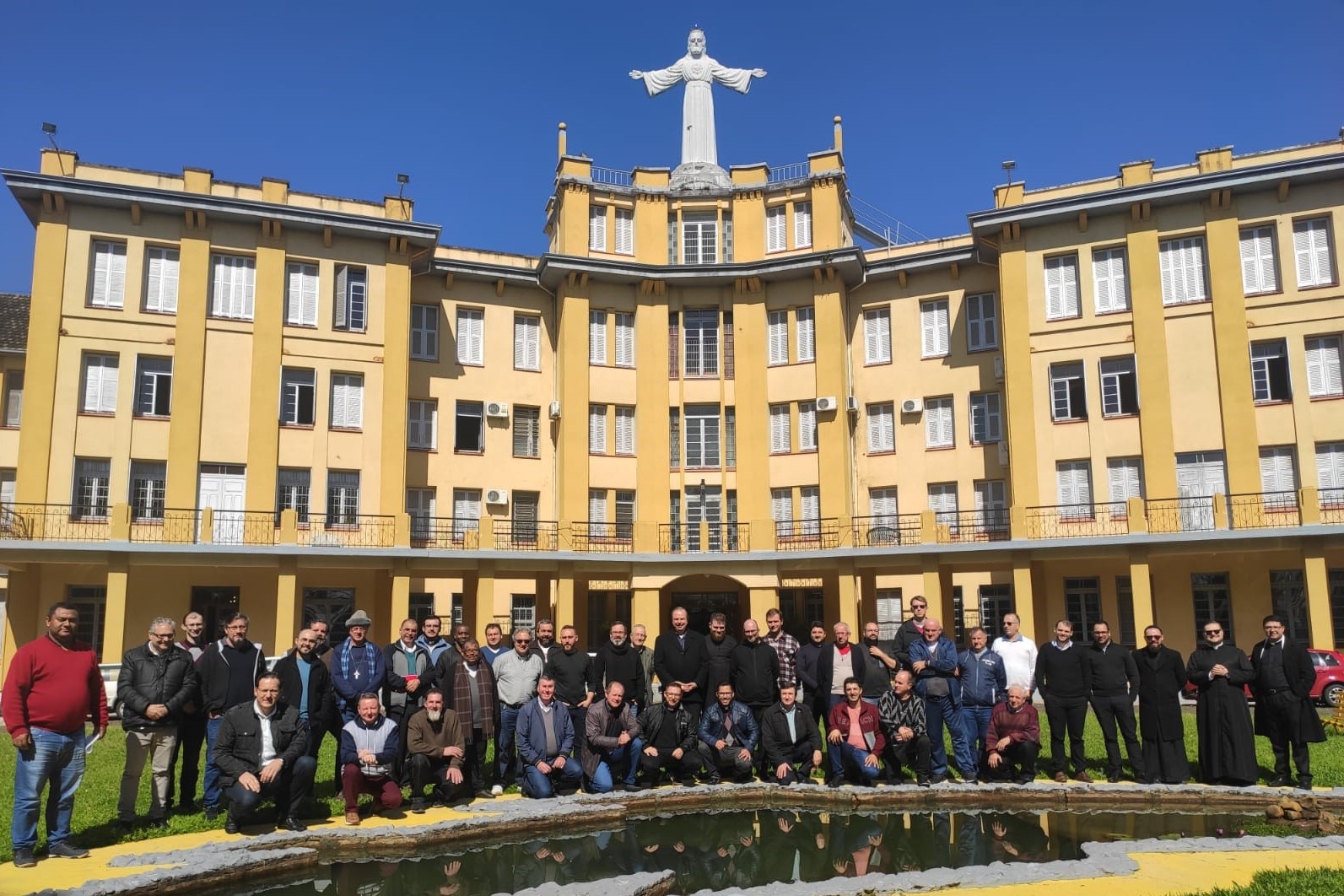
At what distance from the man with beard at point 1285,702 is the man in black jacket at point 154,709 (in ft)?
37.8

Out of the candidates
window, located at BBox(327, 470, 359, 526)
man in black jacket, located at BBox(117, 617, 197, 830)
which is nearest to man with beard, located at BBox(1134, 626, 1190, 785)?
man in black jacket, located at BBox(117, 617, 197, 830)

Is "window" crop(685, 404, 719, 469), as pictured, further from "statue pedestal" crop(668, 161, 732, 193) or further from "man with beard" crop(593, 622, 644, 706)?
"man with beard" crop(593, 622, 644, 706)

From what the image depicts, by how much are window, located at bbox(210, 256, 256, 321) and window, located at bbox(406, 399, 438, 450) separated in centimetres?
514

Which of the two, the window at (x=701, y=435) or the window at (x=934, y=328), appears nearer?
the window at (x=934, y=328)

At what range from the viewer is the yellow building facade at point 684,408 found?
2552cm

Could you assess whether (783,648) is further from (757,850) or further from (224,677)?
(224,677)

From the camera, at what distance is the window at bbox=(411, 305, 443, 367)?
30.4 meters

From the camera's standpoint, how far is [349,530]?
2748cm

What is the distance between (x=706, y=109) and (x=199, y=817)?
29.9 meters

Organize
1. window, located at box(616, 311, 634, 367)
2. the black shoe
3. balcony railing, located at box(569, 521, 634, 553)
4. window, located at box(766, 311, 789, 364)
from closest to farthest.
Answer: the black shoe
balcony railing, located at box(569, 521, 634, 553)
window, located at box(766, 311, 789, 364)
window, located at box(616, 311, 634, 367)

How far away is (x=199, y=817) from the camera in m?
10.3

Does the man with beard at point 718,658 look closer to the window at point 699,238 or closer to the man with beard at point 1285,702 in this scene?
the man with beard at point 1285,702

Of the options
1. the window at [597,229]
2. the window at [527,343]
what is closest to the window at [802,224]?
the window at [597,229]

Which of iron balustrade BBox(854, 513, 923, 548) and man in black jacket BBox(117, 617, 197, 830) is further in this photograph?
iron balustrade BBox(854, 513, 923, 548)
